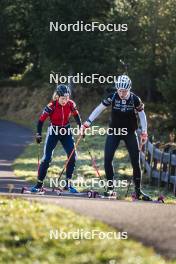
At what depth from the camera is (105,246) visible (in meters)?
7.85

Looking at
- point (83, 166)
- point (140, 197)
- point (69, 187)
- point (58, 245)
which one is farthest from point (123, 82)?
point (83, 166)

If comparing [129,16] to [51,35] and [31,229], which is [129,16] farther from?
[31,229]

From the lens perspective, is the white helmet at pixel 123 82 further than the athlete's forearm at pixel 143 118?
No

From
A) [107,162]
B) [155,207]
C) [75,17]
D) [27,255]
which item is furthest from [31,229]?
[75,17]

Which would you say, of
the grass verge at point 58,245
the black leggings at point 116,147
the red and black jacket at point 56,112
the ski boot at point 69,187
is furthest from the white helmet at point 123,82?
the grass verge at point 58,245

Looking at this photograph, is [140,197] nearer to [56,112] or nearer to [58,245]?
[56,112]

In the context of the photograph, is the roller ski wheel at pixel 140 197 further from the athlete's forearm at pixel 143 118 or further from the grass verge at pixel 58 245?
the grass verge at pixel 58 245

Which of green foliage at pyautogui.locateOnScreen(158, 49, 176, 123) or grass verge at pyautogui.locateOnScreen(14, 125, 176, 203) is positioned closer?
grass verge at pyautogui.locateOnScreen(14, 125, 176, 203)

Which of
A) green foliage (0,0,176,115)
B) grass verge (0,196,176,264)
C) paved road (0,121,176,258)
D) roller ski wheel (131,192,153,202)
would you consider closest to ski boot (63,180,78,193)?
roller ski wheel (131,192,153,202)

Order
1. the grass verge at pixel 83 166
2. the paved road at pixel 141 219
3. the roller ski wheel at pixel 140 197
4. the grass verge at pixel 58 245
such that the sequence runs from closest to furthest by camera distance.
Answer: the grass verge at pixel 58 245, the paved road at pixel 141 219, the roller ski wheel at pixel 140 197, the grass verge at pixel 83 166

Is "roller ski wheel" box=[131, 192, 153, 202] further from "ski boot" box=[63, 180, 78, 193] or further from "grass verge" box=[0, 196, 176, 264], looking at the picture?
"grass verge" box=[0, 196, 176, 264]

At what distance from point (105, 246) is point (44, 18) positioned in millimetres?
42161

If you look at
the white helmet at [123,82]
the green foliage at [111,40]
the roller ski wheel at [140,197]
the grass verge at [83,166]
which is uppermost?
the green foliage at [111,40]

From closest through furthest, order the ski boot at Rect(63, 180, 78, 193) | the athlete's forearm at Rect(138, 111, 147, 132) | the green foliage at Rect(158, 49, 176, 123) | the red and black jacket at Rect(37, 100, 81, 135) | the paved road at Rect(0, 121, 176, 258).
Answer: the paved road at Rect(0, 121, 176, 258)
the athlete's forearm at Rect(138, 111, 147, 132)
the red and black jacket at Rect(37, 100, 81, 135)
the ski boot at Rect(63, 180, 78, 193)
the green foliage at Rect(158, 49, 176, 123)
